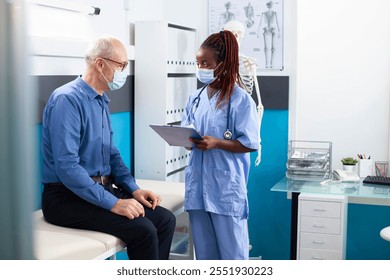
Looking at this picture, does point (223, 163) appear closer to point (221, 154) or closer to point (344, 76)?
point (221, 154)

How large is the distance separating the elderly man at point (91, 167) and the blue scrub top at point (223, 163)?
0.68 ft

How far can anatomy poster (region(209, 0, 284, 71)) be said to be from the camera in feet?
11.5

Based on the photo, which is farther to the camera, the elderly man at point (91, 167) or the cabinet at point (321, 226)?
the cabinet at point (321, 226)

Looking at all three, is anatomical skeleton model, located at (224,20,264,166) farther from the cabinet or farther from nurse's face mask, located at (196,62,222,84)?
nurse's face mask, located at (196,62,222,84)

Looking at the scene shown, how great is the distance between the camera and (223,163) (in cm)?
241

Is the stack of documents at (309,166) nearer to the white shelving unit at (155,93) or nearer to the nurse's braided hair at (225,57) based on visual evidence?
the white shelving unit at (155,93)

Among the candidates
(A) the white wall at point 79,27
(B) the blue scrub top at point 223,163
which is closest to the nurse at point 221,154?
(B) the blue scrub top at point 223,163

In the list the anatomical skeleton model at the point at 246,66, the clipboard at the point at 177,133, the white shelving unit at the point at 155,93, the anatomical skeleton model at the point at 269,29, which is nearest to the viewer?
the clipboard at the point at 177,133

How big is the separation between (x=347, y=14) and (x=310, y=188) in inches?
43.3

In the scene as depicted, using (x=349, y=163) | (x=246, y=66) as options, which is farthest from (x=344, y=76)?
(x=246, y=66)

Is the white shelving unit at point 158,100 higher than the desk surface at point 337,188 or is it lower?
higher

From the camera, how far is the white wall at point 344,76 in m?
3.35
